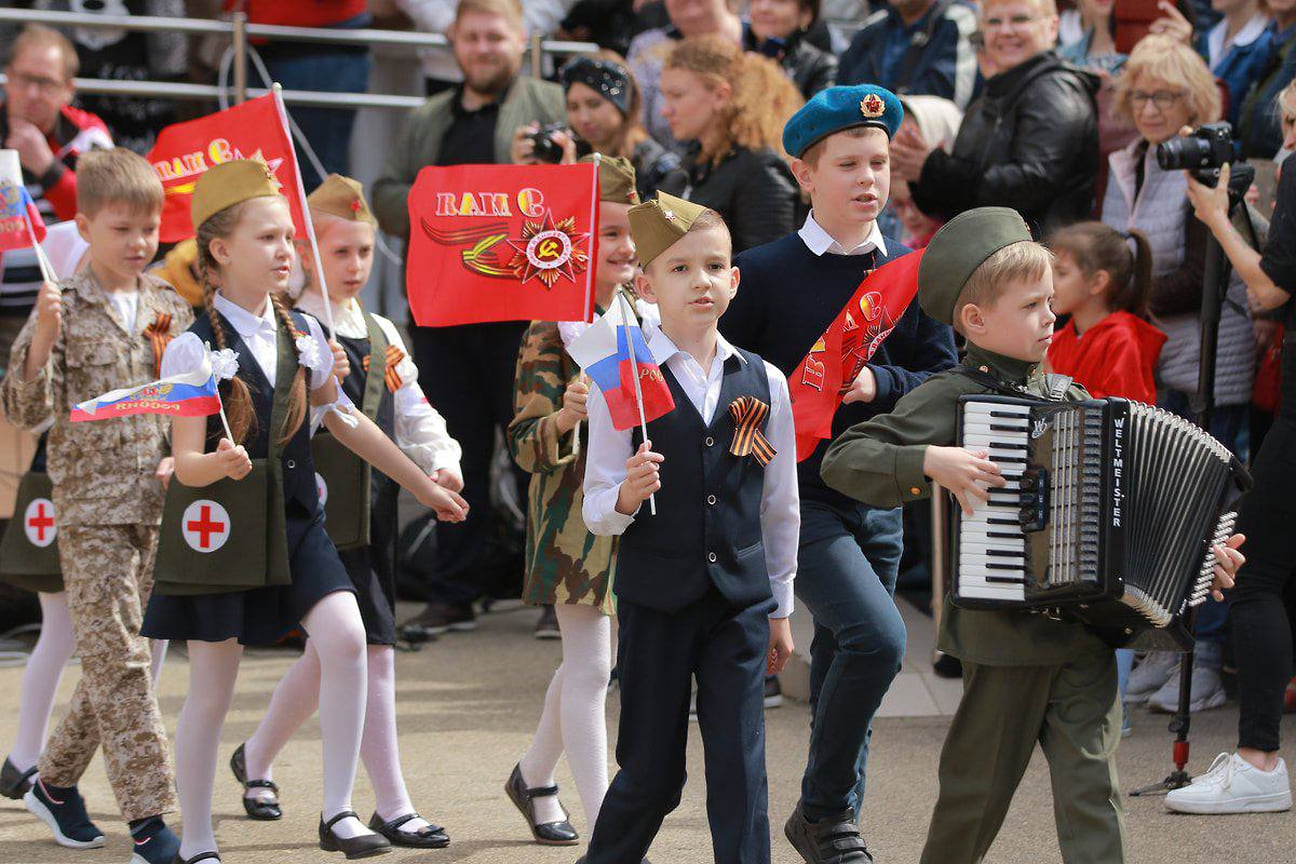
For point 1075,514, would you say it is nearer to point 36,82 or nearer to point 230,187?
point 230,187

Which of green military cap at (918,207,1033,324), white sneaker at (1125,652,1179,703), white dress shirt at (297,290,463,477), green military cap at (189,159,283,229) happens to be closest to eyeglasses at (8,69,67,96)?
white dress shirt at (297,290,463,477)

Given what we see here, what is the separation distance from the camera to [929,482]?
4160mm

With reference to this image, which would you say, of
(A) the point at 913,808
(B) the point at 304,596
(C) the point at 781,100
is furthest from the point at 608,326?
(C) the point at 781,100

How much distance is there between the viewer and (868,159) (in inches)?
197

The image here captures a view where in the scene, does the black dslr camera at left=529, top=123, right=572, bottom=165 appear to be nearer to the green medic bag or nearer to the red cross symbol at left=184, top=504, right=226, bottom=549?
the green medic bag

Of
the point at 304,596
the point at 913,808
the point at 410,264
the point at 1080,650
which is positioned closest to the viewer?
the point at 1080,650

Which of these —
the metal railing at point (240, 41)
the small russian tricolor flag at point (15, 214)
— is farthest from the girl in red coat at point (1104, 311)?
the metal railing at point (240, 41)

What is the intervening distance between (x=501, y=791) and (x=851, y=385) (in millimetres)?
2059

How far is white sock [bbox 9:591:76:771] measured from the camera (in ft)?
19.2

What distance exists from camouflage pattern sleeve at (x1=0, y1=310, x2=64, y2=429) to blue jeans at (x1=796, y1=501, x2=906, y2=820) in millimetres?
2338

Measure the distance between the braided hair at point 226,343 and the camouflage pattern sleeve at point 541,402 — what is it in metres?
0.62

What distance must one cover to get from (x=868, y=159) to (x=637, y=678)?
166 centimetres

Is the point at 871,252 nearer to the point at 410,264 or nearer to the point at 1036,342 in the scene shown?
the point at 1036,342

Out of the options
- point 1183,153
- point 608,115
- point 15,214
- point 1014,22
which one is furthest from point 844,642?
point 608,115
